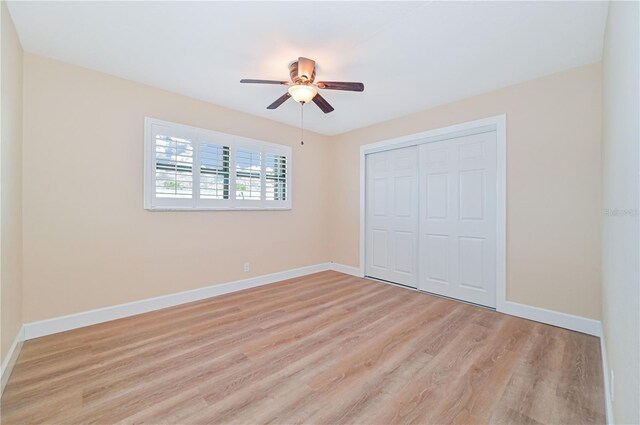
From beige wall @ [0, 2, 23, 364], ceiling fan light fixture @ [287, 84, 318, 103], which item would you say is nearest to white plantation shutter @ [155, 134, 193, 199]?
beige wall @ [0, 2, 23, 364]

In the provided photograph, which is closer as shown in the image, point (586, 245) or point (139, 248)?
point (586, 245)

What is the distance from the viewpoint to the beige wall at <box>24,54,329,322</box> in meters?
2.45

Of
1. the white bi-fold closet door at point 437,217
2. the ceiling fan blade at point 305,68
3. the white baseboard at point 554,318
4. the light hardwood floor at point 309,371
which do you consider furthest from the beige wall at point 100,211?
the white baseboard at point 554,318

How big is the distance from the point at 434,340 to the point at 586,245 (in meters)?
1.76

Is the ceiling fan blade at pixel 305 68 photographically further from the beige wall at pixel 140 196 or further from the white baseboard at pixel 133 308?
the white baseboard at pixel 133 308

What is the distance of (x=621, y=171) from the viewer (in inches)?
49.5

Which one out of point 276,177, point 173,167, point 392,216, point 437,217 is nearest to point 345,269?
point 392,216

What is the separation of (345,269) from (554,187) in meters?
3.21

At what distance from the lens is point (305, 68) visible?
7.79ft

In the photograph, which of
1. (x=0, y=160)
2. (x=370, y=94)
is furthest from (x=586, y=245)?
(x=0, y=160)

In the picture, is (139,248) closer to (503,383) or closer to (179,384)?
(179,384)

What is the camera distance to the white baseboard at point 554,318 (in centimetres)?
248

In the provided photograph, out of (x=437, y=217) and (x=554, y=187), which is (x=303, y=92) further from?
(x=554, y=187)

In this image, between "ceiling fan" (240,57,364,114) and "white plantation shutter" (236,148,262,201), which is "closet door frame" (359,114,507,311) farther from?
"white plantation shutter" (236,148,262,201)
